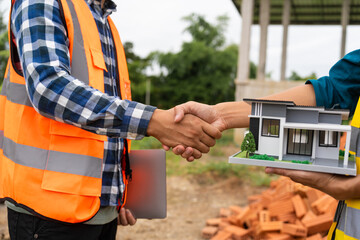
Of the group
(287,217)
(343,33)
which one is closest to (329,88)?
(287,217)

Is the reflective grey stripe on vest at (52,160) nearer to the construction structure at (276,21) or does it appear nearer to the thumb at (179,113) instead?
the thumb at (179,113)

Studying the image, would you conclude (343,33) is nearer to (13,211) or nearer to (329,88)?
(329,88)

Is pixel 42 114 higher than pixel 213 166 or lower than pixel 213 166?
higher

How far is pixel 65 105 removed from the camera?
1480 millimetres

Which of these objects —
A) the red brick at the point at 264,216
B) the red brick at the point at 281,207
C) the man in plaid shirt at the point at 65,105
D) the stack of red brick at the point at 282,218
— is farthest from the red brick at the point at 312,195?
the man in plaid shirt at the point at 65,105

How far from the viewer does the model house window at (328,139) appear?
159 cm

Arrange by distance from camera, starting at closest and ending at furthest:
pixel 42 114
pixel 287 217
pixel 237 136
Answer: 1. pixel 42 114
2. pixel 287 217
3. pixel 237 136

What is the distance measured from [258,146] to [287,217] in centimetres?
334

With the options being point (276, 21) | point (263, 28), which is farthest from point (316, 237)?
point (276, 21)

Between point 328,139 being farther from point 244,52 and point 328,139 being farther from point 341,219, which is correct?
point 244,52

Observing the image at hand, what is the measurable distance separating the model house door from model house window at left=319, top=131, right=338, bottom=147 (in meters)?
0.05

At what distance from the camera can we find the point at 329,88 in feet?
6.32

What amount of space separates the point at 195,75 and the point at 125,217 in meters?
25.3

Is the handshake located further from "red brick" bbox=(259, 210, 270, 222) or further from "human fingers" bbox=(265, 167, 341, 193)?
"red brick" bbox=(259, 210, 270, 222)
